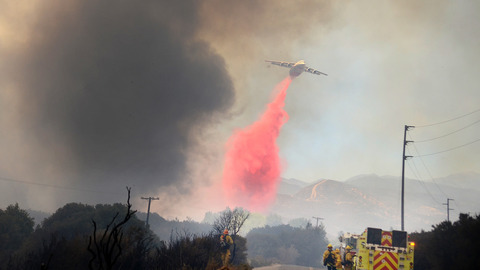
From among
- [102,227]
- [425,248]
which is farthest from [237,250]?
[425,248]

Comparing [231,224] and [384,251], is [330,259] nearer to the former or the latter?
[384,251]

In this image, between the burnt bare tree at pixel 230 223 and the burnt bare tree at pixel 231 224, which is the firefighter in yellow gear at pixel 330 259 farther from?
the burnt bare tree at pixel 230 223

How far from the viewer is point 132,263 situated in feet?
51.3

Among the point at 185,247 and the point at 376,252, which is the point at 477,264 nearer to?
the point at 376,252

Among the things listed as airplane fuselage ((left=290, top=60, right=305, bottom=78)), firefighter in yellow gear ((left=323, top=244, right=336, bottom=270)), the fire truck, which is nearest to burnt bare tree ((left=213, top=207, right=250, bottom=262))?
firefighter in yellow gear ((left=323, top=244, right=336, bottom=270))

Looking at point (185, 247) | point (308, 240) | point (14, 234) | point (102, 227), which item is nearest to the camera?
point (185, 247)

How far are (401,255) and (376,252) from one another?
1.26 metres

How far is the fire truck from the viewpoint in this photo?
63.2ft

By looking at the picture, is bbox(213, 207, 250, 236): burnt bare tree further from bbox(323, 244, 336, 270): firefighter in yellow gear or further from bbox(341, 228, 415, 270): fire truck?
bbox(341, 228, 415, 270): fire truck

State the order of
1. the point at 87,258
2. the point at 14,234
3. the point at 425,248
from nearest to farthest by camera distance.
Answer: the point at 87,258
the point at 425,248
the point at 14,234

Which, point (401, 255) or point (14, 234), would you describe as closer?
point (401, 255)

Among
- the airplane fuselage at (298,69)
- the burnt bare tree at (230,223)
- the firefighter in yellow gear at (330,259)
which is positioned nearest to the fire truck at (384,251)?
the firefighter in yellow gear at (330,259)

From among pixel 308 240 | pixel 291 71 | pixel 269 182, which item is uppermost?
pixel 291 71

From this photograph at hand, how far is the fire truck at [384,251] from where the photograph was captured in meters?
19.2
